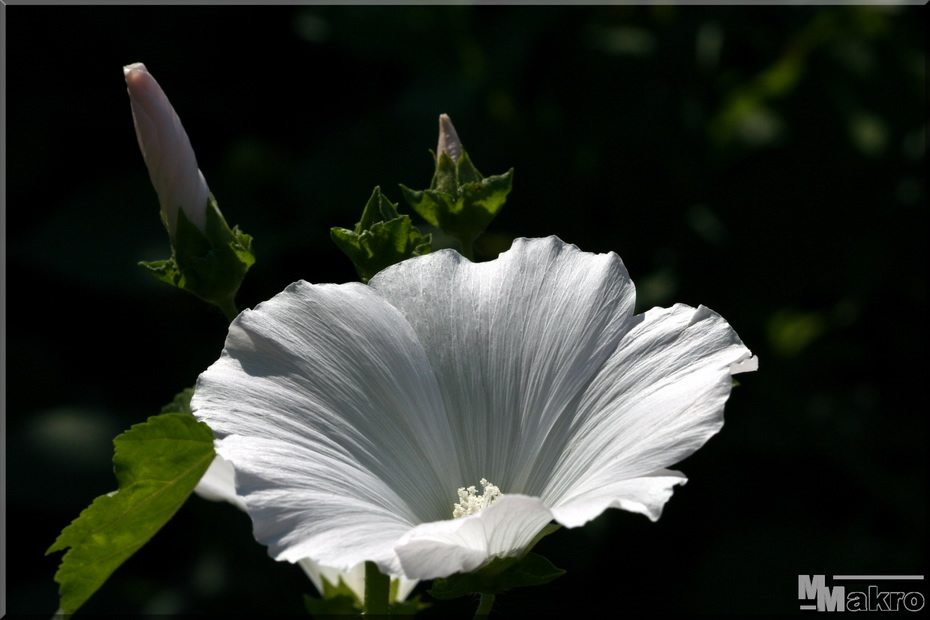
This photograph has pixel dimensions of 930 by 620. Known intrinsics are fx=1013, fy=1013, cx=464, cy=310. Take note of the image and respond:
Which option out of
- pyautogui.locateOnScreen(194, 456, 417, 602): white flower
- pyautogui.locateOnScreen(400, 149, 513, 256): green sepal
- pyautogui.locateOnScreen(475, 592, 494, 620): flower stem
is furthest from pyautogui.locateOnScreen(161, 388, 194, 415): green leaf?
pyautogui.locateOnScreen(475, 592, 494, 620): flower stem

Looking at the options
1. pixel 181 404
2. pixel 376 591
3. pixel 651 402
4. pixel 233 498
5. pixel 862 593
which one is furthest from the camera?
pixel 862 593

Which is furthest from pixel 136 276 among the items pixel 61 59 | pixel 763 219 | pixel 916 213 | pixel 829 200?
pixel 916 213

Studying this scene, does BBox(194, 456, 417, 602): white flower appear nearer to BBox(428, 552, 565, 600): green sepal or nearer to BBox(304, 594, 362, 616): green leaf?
BBox(304, 594, 362, 616): green leaf

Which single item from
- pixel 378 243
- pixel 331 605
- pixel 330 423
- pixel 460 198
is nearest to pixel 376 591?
pixel 330 423

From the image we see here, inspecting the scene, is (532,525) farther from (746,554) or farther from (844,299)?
(844,299)

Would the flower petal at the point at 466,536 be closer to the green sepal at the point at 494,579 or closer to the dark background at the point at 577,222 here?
the green sepal at the point at 494,579

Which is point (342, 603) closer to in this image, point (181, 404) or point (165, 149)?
point (181, 404)
